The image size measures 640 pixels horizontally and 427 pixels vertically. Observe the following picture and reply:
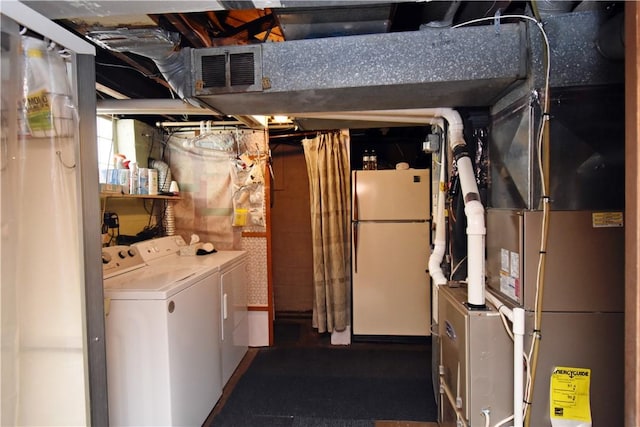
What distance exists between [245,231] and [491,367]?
237cm

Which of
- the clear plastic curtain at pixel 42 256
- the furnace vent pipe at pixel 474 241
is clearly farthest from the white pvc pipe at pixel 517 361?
the clear plastic curtain at pixel 42 256

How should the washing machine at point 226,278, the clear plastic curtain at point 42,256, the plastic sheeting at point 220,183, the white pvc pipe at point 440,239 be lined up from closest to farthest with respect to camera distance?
the clear plastic curtain at point 42,256, the white pvc pipe at point 440,239, the washing machine at point 226,278, the plastic sheeting at point 220,183

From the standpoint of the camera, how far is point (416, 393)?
7.80ft

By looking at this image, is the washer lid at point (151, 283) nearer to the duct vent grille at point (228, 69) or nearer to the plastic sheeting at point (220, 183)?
the plastic sheeting at point (220, 183)

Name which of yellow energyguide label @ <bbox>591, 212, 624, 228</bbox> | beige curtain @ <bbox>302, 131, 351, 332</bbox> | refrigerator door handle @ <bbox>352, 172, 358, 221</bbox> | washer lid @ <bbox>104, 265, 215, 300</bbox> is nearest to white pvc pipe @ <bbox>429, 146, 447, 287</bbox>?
yellow energyguide label @ <bbox>591, 212, 624, 228</bbox>

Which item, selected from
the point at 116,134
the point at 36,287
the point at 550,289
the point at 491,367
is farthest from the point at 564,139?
the point at 116,134

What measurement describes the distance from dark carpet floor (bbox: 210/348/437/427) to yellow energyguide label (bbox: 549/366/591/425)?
1086 millimetres

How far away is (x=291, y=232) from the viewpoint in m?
3.76

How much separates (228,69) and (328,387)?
2288 mm

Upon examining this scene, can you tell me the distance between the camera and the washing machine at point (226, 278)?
242cm

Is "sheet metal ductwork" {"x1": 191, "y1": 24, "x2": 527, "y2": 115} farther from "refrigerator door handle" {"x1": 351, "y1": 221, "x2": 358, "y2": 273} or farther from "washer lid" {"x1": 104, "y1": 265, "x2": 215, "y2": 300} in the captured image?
"refrigerator door handle" {"x1": 351, "y1": 221, "x2": 358, "y2": 273}

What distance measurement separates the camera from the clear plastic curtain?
963 millimetres

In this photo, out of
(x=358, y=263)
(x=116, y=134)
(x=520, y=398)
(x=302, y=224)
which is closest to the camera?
(x=520, y=398)

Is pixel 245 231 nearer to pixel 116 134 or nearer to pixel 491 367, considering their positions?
pixel 116 134
